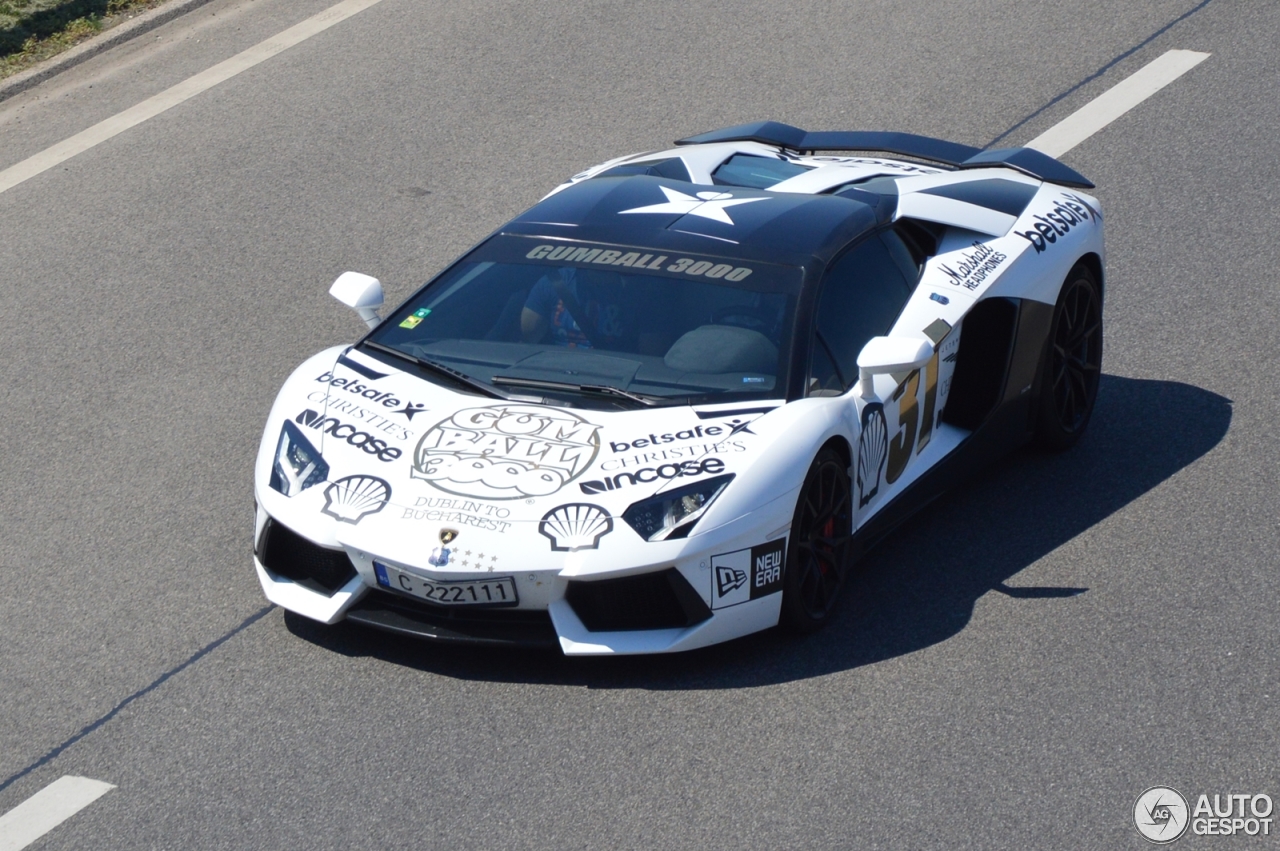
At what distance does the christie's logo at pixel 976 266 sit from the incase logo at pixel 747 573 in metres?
1.80

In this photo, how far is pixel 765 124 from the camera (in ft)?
26.5

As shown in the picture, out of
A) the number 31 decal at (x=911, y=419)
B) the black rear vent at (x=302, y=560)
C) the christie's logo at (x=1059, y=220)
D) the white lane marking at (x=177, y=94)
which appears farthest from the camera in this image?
the white lane marking at (x=177, y=94)

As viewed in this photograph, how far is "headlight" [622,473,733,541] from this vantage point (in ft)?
16.3

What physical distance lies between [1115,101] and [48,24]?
7.67m

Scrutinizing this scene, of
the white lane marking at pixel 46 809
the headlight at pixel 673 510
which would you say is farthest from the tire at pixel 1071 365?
the white lane marking at pixel 46 809

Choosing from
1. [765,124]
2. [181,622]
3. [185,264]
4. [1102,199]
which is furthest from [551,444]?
[1102,199]

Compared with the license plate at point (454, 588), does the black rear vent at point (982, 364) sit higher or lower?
lower

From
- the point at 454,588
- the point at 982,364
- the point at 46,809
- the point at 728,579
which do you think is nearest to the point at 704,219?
the point at 982,364

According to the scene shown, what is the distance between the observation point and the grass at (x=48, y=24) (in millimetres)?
11539

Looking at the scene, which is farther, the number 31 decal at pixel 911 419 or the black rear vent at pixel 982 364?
the black rear vent at pixel 982 364

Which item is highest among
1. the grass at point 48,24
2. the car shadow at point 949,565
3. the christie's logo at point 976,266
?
the grass at point 48,24

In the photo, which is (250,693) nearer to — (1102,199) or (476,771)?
(476,771)

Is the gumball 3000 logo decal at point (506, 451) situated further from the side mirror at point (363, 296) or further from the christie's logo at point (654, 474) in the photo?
the side mirror at point (363, 296)

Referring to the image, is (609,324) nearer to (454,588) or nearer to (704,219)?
(704,219)
